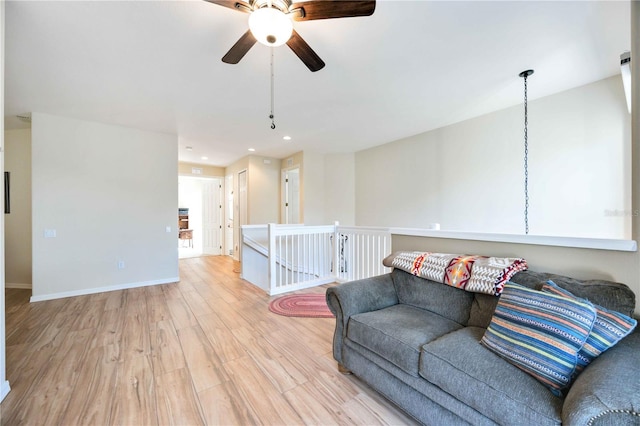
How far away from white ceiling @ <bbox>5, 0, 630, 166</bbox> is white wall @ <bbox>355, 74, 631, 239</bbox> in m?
0.29

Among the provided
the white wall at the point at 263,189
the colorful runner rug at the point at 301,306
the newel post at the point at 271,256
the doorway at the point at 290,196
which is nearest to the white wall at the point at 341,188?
the doorway at the point at 290,196

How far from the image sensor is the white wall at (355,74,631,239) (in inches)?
109

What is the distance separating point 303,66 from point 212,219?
6.42m

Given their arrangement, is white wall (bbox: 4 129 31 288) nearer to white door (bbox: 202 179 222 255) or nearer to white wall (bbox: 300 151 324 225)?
white door (bbox: 202 179 222 255)

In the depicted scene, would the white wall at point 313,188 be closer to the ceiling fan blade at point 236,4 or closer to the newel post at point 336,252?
the newel post at point 336,252

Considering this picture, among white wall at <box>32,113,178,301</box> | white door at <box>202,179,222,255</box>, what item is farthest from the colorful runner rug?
white door at <box>202,179,222,255</box>

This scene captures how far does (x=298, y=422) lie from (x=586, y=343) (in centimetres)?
153

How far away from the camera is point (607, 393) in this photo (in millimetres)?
889

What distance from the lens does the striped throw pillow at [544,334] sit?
1.11m

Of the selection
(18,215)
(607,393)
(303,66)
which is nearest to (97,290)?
(18,215)

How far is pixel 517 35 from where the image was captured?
210cm

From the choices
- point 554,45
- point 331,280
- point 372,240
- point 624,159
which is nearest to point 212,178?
point 331,280

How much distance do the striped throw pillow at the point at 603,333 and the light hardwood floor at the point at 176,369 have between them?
38.1 inches

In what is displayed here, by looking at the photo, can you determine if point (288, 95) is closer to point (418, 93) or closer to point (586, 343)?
point (418, 93)
